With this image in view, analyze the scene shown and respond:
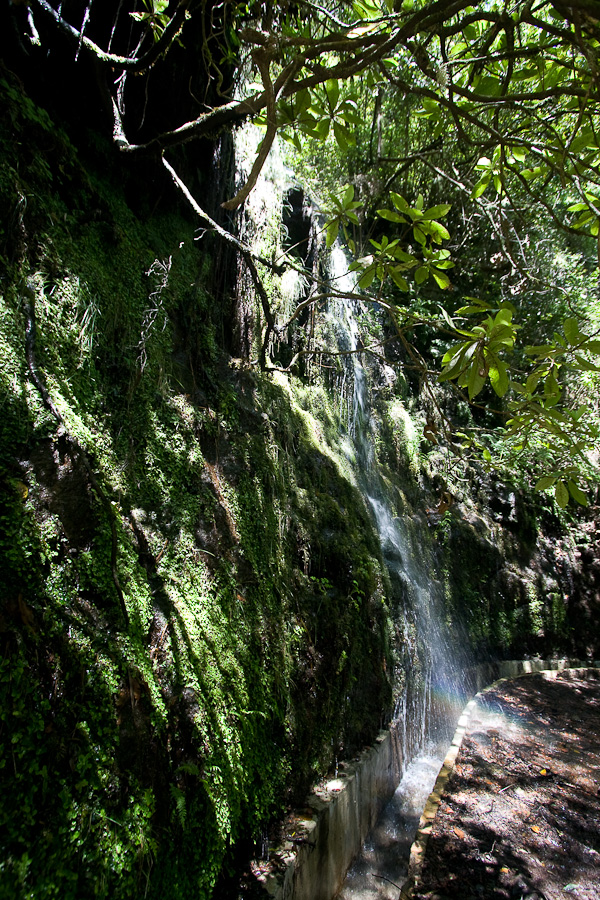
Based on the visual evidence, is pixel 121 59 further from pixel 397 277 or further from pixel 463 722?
pixel 463 722

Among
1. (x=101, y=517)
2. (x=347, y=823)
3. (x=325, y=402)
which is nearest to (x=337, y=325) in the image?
(x=325, y=402)

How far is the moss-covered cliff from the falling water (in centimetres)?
53

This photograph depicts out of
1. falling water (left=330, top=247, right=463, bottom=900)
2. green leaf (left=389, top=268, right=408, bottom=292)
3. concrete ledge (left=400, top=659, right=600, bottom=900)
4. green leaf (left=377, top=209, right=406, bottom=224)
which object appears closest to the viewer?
green leaf (left=377, top=209, right=406, bottom=224)

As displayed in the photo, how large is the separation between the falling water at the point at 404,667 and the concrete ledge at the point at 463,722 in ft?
0.94

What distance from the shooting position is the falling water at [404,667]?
3681mm

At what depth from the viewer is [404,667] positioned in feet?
15.6

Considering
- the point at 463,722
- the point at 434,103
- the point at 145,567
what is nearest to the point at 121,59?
the point at 434,103

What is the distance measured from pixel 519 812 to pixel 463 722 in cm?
153

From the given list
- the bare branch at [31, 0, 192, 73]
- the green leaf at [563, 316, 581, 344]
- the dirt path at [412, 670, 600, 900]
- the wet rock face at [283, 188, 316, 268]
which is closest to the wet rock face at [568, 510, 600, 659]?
the dirt path at [412, 670, 600, 900]

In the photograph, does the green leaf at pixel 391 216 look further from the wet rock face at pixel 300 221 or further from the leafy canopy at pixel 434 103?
the wet rock face at pixel 300 221

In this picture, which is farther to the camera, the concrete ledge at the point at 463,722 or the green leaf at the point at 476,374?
the concrete ledge at the point at 463,722

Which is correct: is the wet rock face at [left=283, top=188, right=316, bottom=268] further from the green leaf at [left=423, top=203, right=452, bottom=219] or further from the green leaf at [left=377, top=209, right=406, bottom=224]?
the green leaf at [left=423, top=203, right=452, bottom=219]

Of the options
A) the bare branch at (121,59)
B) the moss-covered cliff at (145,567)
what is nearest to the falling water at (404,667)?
the moss-covered cliff at (145,567)

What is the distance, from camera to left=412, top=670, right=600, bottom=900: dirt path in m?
3.07
